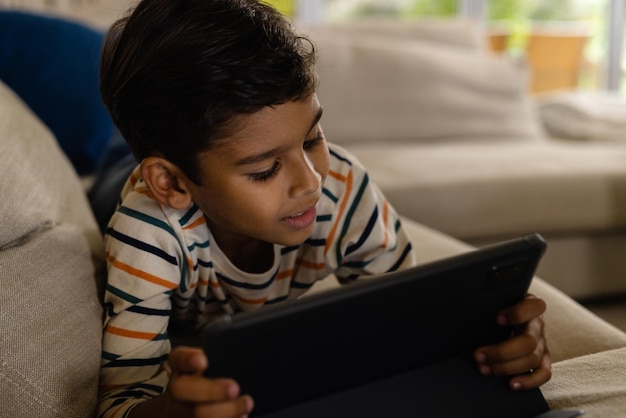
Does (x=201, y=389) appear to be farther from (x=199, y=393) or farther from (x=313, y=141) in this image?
(x=313, y=141)

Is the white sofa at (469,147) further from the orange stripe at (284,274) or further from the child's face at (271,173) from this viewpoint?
the child's face at (271,173)

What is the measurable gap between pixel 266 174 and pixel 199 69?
0.46ft

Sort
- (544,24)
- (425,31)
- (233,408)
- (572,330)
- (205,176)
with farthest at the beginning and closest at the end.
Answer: (544,24), (425,31), (572,330), (205,176), (233,408)

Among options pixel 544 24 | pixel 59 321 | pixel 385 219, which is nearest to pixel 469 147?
pixel 385 219

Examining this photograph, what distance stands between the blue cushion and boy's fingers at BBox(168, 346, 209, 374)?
141cm

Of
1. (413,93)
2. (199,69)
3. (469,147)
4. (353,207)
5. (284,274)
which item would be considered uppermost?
(199,69)

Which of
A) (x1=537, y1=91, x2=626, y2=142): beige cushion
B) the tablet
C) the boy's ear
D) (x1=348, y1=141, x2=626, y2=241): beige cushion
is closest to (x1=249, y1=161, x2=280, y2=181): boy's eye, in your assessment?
the boy's ear

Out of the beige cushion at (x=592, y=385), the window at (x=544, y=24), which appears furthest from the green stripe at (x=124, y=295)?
the window at (x=544, y=24)

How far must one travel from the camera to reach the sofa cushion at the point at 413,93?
2475 mm

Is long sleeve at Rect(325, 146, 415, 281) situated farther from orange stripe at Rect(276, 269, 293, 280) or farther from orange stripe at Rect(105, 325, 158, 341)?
orange stripe at Rect(105, 325, 158, 341)

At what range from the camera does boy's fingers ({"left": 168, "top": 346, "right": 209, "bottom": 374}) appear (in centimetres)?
61

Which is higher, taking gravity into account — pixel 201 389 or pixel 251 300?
pixel 201 389

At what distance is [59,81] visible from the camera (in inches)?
77.7

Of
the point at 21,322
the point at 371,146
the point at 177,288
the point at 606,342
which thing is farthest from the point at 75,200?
the point at 371,146
